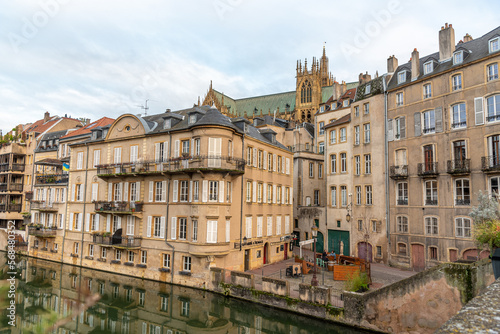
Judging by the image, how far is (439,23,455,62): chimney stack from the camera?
2964 cm

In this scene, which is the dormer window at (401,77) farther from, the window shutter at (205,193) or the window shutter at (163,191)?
the window shutter at (163,191)

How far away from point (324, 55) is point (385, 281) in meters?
74.5

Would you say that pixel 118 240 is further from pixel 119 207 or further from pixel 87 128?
pixel 87 128

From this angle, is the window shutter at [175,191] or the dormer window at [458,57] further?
the window shutter at [175,191]

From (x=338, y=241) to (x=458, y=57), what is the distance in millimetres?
19609

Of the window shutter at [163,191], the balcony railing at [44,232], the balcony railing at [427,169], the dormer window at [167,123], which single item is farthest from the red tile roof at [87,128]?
the balcony railing at [427,169]

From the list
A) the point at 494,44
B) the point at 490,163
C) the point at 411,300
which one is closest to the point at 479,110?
the point at 490,163

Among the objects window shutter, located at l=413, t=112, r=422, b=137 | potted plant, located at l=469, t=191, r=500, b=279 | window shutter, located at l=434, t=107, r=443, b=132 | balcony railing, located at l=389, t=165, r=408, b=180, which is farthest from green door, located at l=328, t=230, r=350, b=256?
potted plant, located at l=469, t=191, r=500, b=279

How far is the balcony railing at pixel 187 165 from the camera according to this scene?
85.0 ft

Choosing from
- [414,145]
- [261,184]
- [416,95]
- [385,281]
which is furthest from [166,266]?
[416,95]

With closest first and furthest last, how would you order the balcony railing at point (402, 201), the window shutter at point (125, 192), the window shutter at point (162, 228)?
the window shutter at point (162, 228) < the balcony railing at point (402, 201) < the window shutter at point (125, 192)

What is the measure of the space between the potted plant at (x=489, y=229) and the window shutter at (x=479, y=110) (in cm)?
740

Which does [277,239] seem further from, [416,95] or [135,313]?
[416,95]

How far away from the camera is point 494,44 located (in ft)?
84.5
